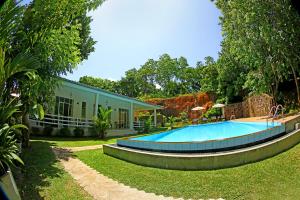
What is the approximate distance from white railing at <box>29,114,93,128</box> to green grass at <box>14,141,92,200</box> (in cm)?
902

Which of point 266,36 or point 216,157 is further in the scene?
point 266,36

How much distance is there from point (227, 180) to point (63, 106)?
1714cm

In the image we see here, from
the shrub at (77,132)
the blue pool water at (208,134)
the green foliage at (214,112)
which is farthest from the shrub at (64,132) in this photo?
the green foliage at (214,112)

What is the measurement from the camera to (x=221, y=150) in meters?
11.4

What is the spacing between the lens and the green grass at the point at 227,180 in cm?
729

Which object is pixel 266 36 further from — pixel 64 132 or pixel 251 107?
pixel 64 132

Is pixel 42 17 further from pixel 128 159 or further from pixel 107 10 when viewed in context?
pixel 128 159

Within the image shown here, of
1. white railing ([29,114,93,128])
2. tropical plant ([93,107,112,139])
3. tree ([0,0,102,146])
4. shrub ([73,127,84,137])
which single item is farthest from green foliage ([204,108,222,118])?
tree ([0,0,102,146])

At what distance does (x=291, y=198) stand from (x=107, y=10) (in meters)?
7.51

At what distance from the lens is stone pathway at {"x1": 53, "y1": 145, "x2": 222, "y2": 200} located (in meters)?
7.42

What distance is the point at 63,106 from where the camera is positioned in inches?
888

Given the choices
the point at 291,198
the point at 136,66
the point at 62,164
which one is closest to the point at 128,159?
the point at 62,164

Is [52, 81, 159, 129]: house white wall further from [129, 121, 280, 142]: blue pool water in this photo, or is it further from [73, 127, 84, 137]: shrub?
[129, 121, 280, 142]: blue pool water

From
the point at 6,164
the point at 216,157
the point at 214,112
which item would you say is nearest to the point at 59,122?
the point at 216,157
